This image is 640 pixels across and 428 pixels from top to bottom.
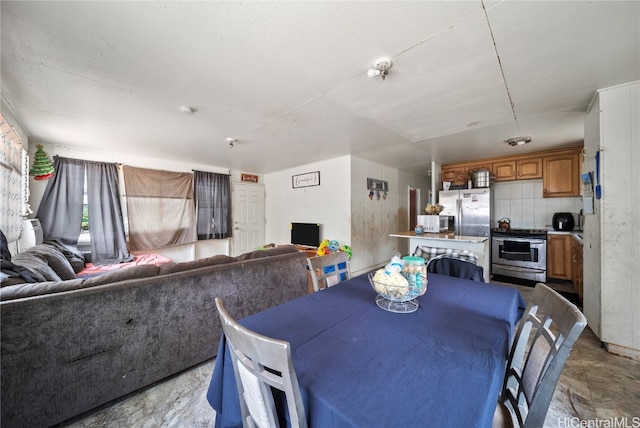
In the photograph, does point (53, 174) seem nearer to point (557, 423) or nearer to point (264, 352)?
point (264, 352)

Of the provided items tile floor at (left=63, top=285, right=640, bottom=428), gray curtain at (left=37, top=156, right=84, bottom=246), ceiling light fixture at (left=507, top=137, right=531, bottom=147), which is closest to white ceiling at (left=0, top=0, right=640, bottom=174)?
ceiling light fixture at (left=507, top=137, right=531, bottom=147)

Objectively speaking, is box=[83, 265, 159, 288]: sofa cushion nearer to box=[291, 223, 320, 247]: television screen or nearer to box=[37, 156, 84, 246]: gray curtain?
box=[37, 156, 84, 246]: gray curtain

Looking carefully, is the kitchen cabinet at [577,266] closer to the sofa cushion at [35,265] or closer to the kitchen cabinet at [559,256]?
the kitchen cabinet at [559,256]

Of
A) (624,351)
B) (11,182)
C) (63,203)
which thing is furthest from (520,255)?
(63,203)

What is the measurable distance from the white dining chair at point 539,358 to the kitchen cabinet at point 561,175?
4169 millimetres

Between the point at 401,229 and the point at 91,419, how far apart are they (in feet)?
18.6

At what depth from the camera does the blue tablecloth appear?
2.02ft

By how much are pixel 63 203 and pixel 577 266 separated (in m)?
7.38

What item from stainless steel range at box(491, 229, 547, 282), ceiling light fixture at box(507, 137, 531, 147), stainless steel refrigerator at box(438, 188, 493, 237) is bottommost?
stainless steel range at box(491, 229, 547, 282)

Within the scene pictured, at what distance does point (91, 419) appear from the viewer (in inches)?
56.7

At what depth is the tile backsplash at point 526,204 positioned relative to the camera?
4.12 metres

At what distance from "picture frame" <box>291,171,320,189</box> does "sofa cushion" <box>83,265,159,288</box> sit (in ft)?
11.5

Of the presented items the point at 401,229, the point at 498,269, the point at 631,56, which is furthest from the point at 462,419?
the point at 401,229

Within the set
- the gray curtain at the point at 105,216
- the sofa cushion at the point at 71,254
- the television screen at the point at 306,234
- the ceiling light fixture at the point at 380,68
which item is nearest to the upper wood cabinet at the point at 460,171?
the television screen at the point at 306,234
